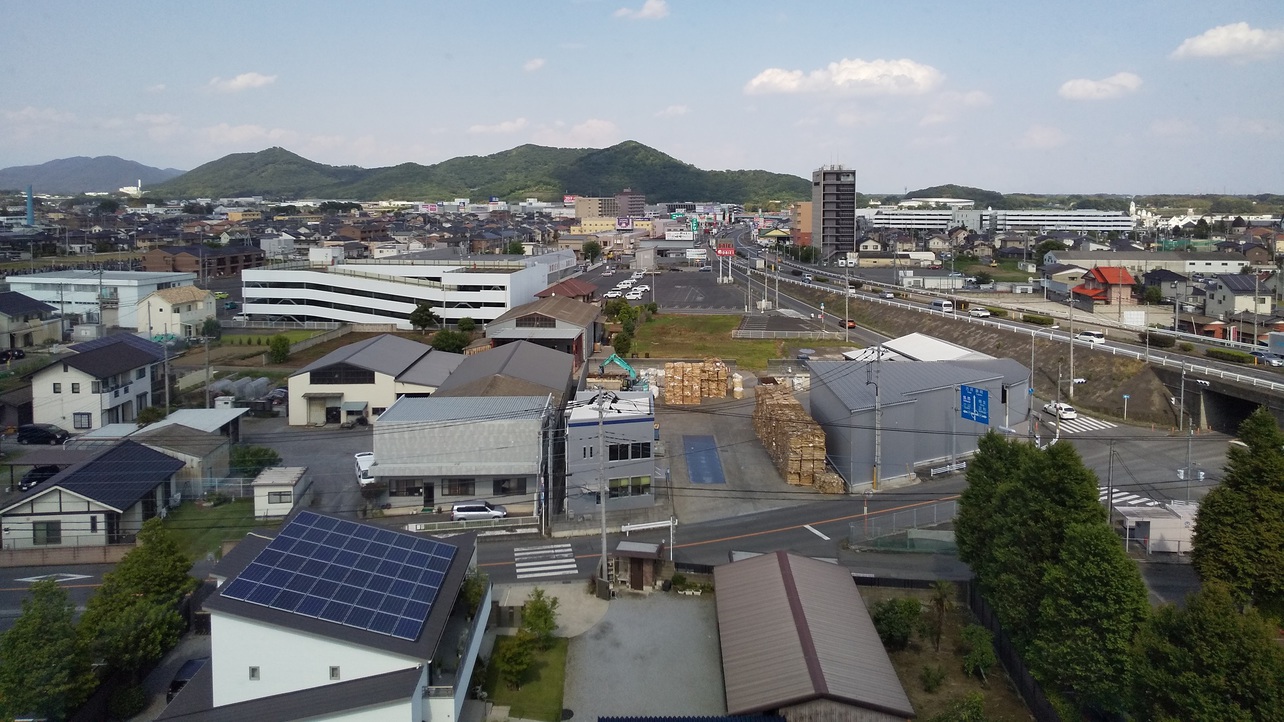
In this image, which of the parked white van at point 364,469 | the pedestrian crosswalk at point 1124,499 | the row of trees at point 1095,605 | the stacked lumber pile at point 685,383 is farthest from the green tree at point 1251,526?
the stacked lumber pile at point 685,383

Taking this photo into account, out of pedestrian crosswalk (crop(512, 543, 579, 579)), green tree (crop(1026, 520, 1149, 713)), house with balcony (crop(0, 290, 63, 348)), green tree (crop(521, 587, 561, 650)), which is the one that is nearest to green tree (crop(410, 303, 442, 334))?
house with balcony (crop(0, 290, 63, 348))

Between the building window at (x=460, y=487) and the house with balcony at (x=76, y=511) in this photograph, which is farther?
the building window at (x=460, y=487)

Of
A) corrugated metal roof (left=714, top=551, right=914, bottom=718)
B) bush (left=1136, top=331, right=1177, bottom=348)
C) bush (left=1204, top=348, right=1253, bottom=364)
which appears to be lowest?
corrugated metal roof (left=714, top=551, right=914, bottom=718)

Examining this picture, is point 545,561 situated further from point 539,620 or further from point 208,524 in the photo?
point 208,524

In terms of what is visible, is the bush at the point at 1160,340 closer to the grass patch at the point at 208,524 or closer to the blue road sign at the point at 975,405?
the blue road sign at the point at 975,405

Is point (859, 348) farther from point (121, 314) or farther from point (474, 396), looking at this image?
point (121, 314)

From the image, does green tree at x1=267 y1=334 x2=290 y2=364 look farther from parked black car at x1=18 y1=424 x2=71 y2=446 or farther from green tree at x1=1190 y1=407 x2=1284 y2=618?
green tree at x1=1190 y1=407 x2=1284 y2=618

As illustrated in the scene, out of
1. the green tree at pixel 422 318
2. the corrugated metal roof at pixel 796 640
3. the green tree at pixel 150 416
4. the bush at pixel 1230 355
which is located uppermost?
the green tree at pixel 422 318
